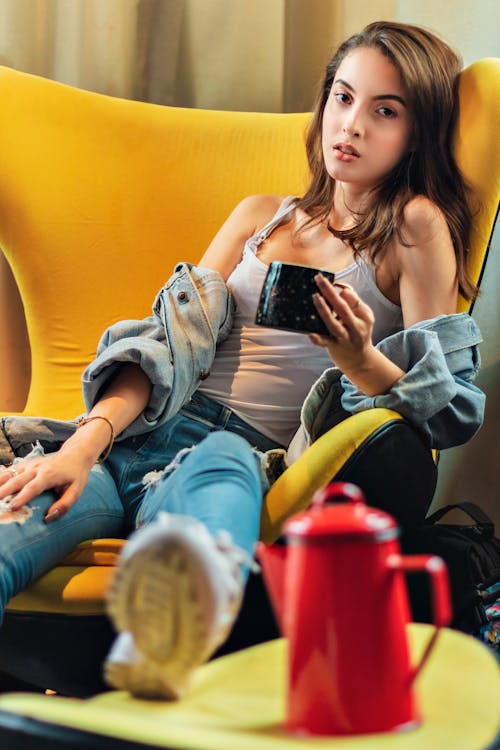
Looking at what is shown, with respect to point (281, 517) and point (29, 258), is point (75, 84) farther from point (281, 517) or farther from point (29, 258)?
point (281, 517)

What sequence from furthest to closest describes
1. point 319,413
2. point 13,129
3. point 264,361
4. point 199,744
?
point 13,129, point 264,361, point 319,413, point 199,744

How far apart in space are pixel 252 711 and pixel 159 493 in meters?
0.49

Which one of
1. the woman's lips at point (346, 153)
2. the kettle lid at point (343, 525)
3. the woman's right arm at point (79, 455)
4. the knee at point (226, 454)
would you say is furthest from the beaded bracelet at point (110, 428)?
the kettle lid at point (343, 525)

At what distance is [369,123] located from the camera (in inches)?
56.3

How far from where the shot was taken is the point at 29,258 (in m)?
1.71

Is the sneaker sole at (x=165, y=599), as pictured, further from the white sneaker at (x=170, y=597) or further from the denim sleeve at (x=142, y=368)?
the denim sleeve at (x=142, y=368)

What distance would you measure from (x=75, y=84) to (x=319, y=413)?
3.47ft

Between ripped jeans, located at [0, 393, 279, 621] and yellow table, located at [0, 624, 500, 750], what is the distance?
0.15m

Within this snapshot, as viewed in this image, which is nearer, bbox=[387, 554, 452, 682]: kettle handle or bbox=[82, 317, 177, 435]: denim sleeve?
bbox=[387, 554, 452, 682]: kettle handle

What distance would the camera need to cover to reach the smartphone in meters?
1.03

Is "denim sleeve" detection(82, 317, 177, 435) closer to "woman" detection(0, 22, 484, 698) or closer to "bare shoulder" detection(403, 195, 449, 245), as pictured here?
"woman" detection(0, 22, 484, 698)

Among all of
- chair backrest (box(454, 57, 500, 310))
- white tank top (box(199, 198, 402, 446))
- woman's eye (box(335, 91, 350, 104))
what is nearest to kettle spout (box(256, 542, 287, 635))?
white tank top (box(199, 198, 402, 446))

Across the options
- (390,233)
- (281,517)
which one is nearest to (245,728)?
(281,517)

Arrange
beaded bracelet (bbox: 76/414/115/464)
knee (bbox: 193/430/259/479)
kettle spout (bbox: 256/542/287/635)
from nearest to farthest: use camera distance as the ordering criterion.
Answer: kettle spout (bbox: 256/542/287/635)
knee (bbox: 193/430/259/479)
beaded bracelet (bbox: 76/414/115/464)
